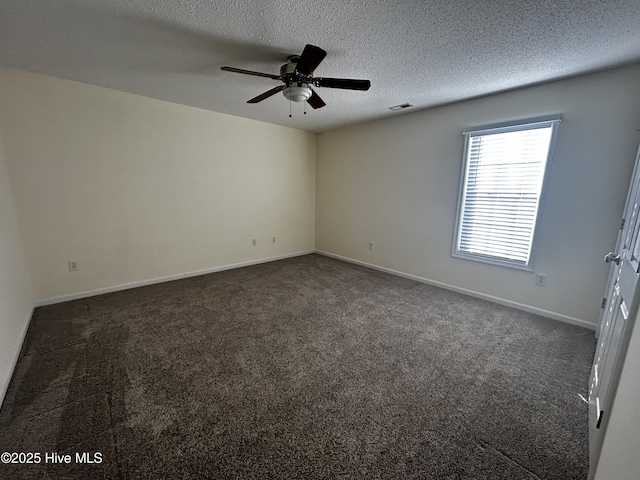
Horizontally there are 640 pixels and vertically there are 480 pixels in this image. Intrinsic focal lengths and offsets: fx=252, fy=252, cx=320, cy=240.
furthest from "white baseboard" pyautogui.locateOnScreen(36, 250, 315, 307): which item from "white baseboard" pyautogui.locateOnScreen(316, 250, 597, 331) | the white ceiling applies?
the white ceiling

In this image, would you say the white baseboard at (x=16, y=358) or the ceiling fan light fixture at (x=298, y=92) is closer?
the white baseboard at (x=16, y=358)

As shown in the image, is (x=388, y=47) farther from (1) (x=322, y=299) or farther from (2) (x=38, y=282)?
(2) (x=38, y=282)

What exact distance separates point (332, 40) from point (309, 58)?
0.89 ft

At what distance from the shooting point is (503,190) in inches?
115

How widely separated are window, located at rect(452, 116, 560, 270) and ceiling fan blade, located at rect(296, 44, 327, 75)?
2.22m

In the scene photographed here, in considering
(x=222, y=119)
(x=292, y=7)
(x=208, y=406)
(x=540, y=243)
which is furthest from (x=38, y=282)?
(x=540, y=243)

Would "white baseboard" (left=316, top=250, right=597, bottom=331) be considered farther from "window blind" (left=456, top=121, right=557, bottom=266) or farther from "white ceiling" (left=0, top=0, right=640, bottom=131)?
"white ceiling" (left=0, top=0, right=640, bottom=131)

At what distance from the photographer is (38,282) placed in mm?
2783

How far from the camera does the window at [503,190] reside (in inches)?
105

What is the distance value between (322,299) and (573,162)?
292 centimetres

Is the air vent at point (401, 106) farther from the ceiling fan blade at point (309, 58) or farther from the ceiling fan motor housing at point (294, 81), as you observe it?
the ceiling fan blade at point (309, 58)

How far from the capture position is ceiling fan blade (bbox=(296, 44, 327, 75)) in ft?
5.54

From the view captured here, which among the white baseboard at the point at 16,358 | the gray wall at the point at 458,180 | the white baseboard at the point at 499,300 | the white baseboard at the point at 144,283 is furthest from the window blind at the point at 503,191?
the white baseboard at the point at 16,358

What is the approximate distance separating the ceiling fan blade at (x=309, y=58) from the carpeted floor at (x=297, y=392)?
7.34ft
